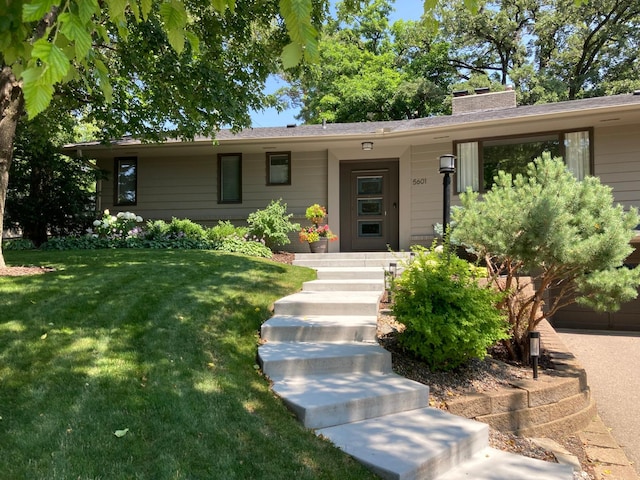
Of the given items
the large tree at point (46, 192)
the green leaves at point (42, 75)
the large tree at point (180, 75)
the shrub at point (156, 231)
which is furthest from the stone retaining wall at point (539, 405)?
the large tree at point (46, 192)

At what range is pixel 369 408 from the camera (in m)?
3.40

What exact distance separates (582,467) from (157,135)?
8800mm

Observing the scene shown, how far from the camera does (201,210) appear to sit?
11570 millimetres

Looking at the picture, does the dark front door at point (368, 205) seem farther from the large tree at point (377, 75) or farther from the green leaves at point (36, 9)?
A: the large tree at point (377, 75)

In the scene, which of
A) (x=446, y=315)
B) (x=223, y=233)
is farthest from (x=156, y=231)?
(x=446, y=315)

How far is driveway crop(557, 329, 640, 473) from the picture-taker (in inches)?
174

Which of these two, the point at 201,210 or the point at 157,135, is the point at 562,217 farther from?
the point at 201,210

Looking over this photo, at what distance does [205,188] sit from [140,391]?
9.12 metres

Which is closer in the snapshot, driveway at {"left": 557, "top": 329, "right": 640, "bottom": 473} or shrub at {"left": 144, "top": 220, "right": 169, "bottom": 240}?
driveway at {"left": 557, "top": 329, "right": 640, "bottom": 473}

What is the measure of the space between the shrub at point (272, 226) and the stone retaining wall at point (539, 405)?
→ 246 inches

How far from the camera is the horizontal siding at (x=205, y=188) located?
11086mm

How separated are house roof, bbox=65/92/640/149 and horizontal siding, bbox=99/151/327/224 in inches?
26.2

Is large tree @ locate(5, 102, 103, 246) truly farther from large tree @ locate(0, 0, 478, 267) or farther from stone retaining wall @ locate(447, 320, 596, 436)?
stone retaining wall @ locate(447, 320, 596, 436)

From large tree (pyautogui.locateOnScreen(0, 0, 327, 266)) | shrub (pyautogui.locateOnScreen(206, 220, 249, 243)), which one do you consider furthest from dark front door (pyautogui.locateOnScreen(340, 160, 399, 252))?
large tree (pyautogui.locateOnScreen(0, 0, 327, 266))
